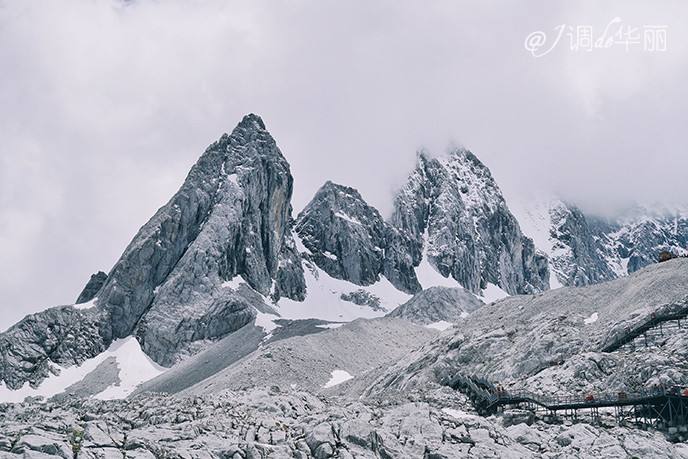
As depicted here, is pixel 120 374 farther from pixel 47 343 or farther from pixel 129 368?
pixel 47 343

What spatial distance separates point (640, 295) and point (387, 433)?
46.6 m

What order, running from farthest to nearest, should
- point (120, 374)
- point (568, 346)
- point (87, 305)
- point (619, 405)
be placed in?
point (87, 305), point (120, 374), point (568, 346), point (619, 405)

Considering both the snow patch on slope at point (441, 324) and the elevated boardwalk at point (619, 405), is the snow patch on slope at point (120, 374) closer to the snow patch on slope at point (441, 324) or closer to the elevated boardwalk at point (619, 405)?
the snow patch on slope at point (441, 324)

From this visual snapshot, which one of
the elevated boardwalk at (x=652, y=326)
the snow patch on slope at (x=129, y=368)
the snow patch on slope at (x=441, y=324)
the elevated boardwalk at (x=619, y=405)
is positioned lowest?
the elevated boardwalk at (x=619, y=405)

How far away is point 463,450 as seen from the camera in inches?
2333

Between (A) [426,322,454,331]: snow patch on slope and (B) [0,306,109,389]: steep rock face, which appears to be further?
(A) [426,322,454,331]: snow patch on slope

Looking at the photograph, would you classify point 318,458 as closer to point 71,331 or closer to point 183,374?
point 183,374

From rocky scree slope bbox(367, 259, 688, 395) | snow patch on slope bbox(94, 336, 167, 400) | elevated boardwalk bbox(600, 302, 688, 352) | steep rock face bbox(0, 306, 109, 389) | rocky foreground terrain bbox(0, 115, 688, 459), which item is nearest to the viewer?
rocky foreground terrain bbox(0, 115, 688, 459)

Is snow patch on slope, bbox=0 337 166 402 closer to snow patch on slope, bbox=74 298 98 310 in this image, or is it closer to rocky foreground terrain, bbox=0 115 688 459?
rocky foreground terrain, bbox=0 115 688 459

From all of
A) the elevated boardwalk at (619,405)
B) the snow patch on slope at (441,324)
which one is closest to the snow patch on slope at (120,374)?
the snow patch on slope at (441,324)

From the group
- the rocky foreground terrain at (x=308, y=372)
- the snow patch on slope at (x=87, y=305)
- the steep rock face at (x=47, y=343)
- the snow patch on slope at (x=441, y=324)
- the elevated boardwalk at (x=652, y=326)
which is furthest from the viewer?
the snow patch on slope at (x=87, y=305)

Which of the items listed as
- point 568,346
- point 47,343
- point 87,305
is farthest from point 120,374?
point 568,346

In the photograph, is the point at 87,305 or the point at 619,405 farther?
the point at 87,305

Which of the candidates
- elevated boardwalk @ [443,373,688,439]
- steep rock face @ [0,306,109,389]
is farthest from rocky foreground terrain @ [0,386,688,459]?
steep rock face @ [0,306,109,389]
